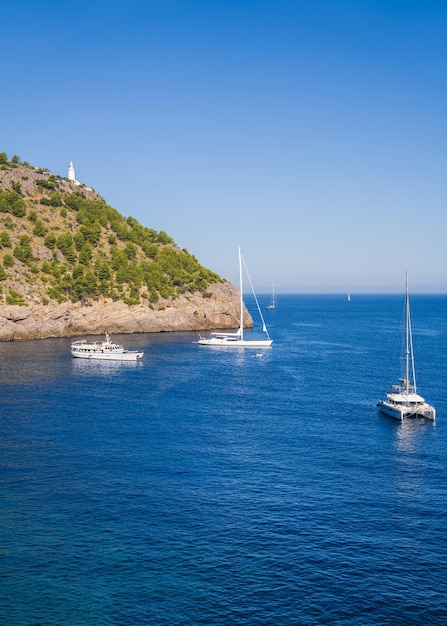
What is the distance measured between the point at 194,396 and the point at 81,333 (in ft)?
267

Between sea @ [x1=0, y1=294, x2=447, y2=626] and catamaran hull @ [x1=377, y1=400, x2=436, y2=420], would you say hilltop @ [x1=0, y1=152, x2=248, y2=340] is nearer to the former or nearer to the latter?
sea @ [x1=0, y1=294, x2=447, y2=626]

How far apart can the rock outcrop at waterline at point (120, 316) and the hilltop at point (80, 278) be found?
0.27 m

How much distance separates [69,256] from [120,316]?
2408 cm

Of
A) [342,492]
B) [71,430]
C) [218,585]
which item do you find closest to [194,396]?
[71,430]

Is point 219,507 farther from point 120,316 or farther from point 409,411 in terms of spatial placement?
point 120,316

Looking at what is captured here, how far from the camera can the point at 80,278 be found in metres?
164

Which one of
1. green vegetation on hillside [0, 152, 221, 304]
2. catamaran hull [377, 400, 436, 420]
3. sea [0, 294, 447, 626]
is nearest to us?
sea [0, 294, 447, 626]

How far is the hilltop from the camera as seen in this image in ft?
507

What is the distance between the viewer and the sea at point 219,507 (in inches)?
1389

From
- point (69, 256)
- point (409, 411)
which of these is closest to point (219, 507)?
point (409, 411)

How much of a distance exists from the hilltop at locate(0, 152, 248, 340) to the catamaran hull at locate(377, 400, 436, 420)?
332 feet

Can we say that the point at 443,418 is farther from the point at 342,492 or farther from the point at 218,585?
the point at 218,585

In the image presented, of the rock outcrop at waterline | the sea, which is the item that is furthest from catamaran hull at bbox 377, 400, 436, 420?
the rock outcrop at waterline

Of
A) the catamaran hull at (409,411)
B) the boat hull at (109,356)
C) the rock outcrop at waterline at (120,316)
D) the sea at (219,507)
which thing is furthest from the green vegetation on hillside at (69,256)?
the catamaran hull at (409,411)
